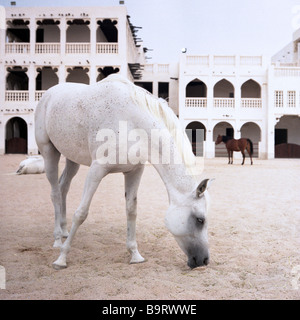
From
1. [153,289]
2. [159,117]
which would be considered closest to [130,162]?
[159,117]

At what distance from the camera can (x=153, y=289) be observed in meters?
2.36

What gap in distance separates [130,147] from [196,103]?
22.9 meters

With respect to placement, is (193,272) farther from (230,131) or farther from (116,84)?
(230,131)

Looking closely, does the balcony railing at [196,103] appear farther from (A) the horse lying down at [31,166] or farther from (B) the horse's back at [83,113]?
(B) the horse's back at [83,113]

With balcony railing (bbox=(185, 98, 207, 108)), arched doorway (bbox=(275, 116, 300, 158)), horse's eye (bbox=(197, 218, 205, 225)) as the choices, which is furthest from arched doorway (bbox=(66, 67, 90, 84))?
horse's eye (bbox=(197, 218, 205, 225))

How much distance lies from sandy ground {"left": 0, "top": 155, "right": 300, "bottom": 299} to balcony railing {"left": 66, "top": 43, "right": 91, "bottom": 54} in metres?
18.0

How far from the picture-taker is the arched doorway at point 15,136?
22375 millimetres

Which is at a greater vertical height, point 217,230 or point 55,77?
point 55,77

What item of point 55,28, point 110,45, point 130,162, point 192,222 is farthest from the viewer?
point 55,28

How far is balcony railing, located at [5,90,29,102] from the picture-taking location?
22.3 m

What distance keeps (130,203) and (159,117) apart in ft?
3.15

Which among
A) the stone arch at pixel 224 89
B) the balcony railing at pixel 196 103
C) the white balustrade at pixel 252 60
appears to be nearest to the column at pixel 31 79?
→ the balcony railing at pixel 196 103

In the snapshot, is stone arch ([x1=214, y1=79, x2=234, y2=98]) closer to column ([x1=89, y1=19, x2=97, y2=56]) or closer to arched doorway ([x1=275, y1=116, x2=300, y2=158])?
arched doorway ([x1=275, y1=116, x2=300, y2=158])

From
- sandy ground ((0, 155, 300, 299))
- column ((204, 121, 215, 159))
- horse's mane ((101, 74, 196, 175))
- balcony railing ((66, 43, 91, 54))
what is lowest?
sandy ground ((0, 155, 300, 299))
